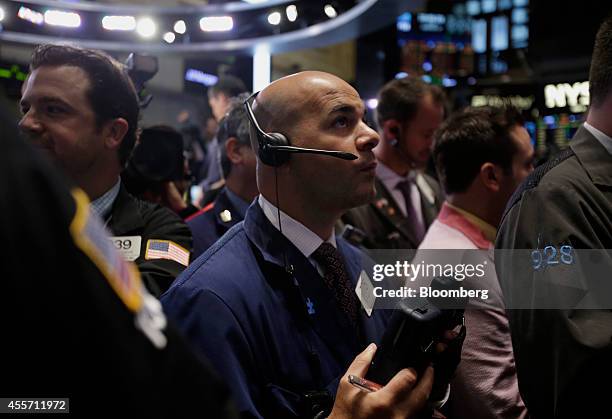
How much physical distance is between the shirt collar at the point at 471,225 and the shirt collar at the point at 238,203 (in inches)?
34.1

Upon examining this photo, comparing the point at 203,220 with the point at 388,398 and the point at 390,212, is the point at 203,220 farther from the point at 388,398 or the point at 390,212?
the point at 388,398

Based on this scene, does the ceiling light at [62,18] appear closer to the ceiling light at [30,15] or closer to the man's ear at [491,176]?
the ceiling light at [30,15]

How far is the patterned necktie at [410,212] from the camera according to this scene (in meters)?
3.41

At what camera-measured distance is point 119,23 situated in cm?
534

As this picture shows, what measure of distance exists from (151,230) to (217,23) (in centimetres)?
372

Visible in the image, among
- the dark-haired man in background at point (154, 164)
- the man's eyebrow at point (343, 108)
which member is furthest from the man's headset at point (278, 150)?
the dark-haired man in background at point (154, 164)

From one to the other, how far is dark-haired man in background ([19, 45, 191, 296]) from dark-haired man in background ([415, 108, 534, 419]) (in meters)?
0.93

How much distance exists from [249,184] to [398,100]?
1098mm

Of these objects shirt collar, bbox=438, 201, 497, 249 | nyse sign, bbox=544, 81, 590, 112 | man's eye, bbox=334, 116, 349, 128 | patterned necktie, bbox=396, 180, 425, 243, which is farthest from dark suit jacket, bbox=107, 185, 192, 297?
nyse sign, bbox=544, 81, 590, 112

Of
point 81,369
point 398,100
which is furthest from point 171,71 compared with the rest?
point 81,369

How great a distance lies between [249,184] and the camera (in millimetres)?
2842

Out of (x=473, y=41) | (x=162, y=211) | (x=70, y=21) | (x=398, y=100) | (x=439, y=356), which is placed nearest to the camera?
(x=439, y=356)

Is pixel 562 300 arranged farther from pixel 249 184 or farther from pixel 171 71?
pixel 171 71

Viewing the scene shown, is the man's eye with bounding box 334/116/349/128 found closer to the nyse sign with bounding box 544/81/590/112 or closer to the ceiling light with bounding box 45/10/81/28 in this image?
the ceiling light with bounding box 45/10/81/28
